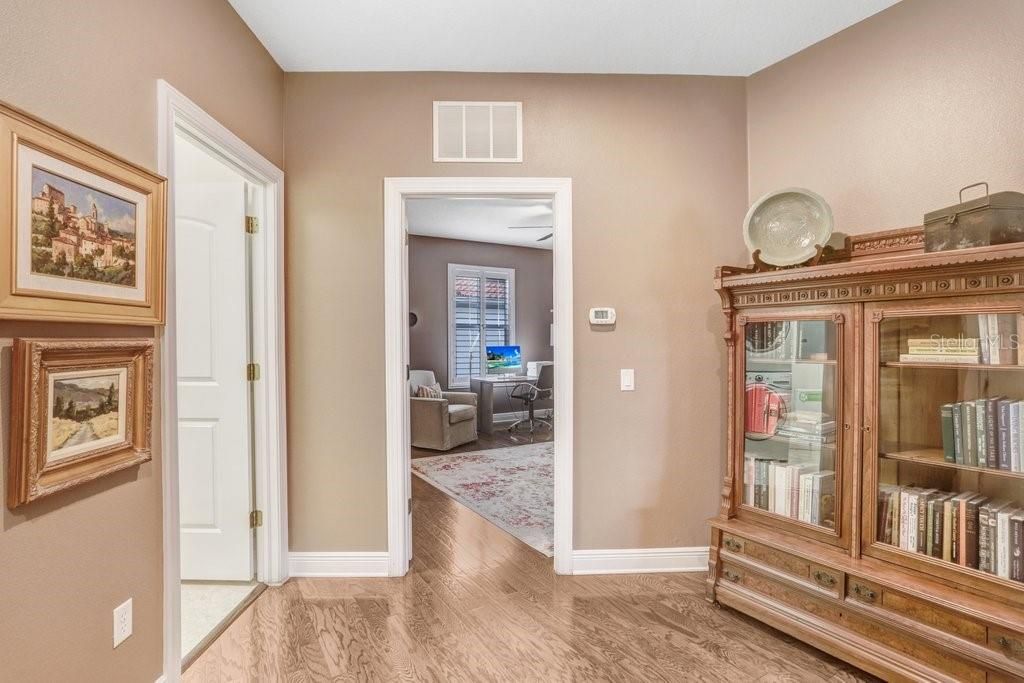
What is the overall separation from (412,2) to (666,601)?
3.07m

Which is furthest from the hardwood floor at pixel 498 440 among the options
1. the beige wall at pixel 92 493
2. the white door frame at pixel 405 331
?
the beige wall at pixel 92 493

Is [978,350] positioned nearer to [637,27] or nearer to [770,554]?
[770,554]

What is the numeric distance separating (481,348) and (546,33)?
5544 millimetres

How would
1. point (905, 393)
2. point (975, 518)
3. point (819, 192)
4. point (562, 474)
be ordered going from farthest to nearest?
point (562, 474) < point (819, 192) < point (905, 393) < point (975, 518)

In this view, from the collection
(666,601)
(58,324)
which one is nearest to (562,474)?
(666,601)

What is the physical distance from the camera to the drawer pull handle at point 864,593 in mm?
1832

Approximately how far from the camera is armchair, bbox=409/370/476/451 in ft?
18.7

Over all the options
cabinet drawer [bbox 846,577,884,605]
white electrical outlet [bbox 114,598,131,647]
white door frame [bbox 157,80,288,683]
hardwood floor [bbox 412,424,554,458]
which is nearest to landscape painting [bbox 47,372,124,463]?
white electrical outlet [bbox 114,598,131,647]

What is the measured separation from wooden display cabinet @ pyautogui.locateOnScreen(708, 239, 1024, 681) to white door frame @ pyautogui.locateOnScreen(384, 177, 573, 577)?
0.81 metres

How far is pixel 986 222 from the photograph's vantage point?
1.66 metres

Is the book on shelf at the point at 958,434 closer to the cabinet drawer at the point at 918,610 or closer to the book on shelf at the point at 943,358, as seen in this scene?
the book on shelf at the point at 943,358

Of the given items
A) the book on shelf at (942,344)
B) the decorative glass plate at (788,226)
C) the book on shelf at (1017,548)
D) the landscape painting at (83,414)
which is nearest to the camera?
the landscape painting at (83,414)

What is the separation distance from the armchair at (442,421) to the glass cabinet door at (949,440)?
174 inches

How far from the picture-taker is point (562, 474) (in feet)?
8.71
